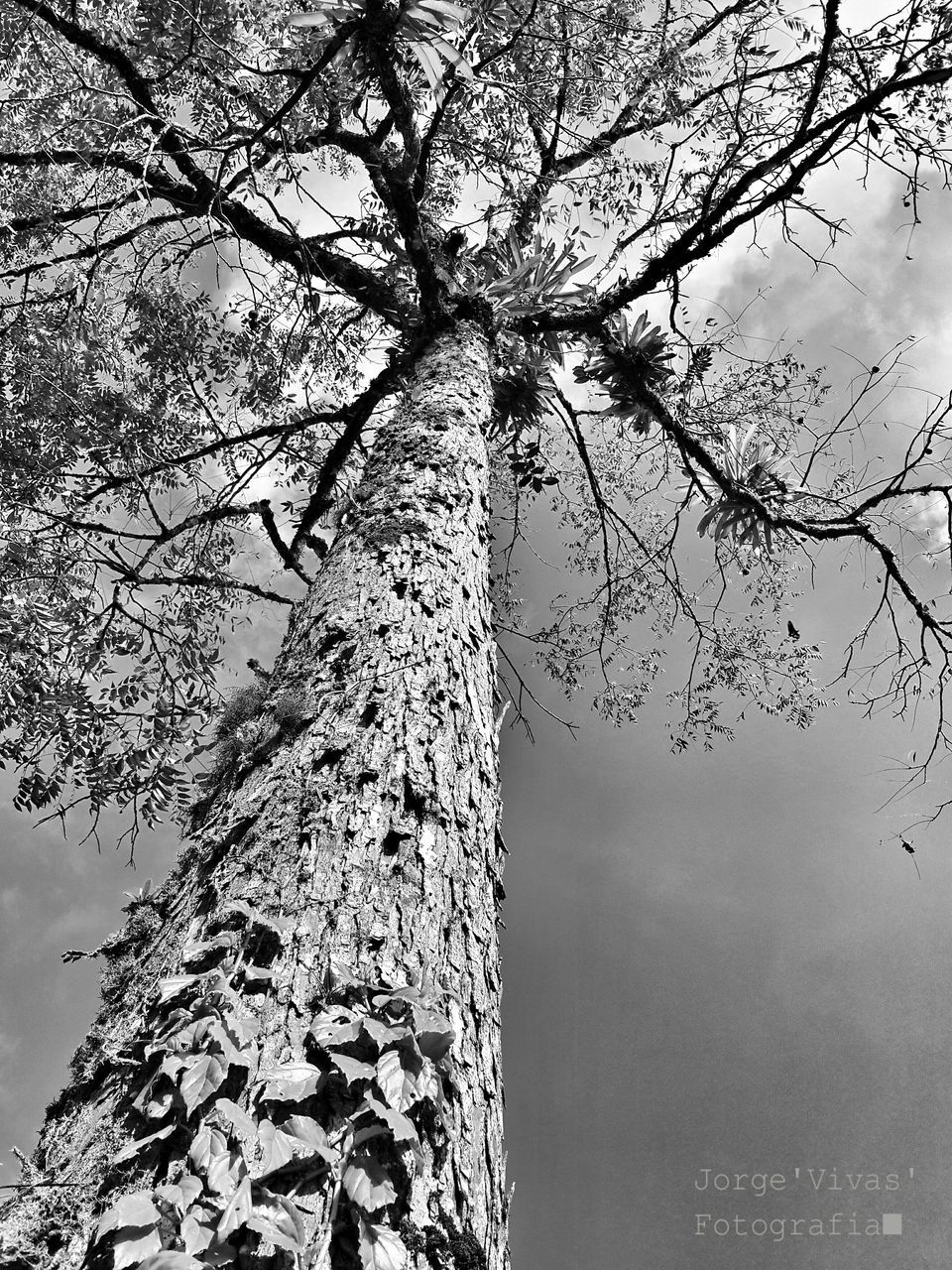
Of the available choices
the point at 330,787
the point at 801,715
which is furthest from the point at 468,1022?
the point at 801,715

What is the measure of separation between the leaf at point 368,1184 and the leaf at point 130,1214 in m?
0.22

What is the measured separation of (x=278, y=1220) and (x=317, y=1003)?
26 cm

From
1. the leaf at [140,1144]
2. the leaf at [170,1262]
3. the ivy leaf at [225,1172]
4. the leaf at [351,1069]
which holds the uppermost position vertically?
the leaf at [351,1069]

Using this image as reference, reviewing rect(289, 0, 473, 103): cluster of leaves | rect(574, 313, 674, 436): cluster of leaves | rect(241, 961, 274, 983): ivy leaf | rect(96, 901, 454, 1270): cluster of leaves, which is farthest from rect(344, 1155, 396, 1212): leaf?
rect(574, 313, 674, 436): cluster of leaves

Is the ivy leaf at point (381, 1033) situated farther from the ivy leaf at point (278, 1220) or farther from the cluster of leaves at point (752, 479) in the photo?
the cluster of leaves at point (752, 479)

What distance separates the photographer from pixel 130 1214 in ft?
2.57

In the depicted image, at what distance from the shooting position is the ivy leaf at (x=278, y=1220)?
31.2 inches

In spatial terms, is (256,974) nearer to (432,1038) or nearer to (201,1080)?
(201,1080)

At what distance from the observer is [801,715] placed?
6.13 metres

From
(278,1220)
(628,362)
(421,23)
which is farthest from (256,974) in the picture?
(628,362)

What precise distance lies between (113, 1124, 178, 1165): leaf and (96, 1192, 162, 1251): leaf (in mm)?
80

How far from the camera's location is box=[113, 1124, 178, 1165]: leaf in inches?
34.7

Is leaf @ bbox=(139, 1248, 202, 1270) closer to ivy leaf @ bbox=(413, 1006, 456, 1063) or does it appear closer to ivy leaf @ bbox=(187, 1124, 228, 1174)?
ivy leaf @ bbox=(187, 1124, 228, 1174)

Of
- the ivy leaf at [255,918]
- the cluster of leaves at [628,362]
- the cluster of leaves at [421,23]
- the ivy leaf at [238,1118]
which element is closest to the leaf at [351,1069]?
the ivy leaf at [238,1118]
